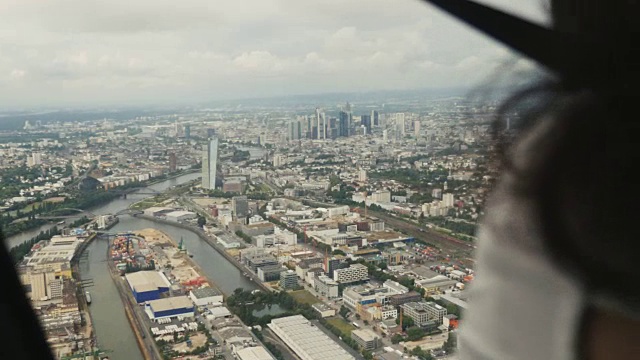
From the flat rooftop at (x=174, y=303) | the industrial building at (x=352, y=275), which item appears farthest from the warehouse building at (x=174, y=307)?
the industrial building at (x=352, y=275)

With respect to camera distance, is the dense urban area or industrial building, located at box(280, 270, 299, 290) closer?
the dense urban area

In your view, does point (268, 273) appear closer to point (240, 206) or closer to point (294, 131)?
point (240, 206)

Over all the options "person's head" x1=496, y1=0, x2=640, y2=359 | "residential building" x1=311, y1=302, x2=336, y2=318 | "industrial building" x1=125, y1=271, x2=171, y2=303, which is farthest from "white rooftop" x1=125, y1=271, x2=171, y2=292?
"person's head" x1=496, y1=0, x2=640, y2=359

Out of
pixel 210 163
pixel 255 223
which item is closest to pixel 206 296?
pixel 255 223

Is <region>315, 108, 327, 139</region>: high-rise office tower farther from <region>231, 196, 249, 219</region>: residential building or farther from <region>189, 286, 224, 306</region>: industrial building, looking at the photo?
<region>189, 286, 224, 306</region>: industrial building

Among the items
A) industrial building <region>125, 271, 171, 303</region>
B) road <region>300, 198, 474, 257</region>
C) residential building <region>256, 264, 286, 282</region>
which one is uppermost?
road <region>300, 198, 474, 257</region>

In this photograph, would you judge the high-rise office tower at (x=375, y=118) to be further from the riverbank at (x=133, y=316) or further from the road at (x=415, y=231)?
the riverbank at (x=133, y=316)

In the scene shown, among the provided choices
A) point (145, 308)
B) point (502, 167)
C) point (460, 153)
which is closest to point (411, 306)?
point (145, 308)
